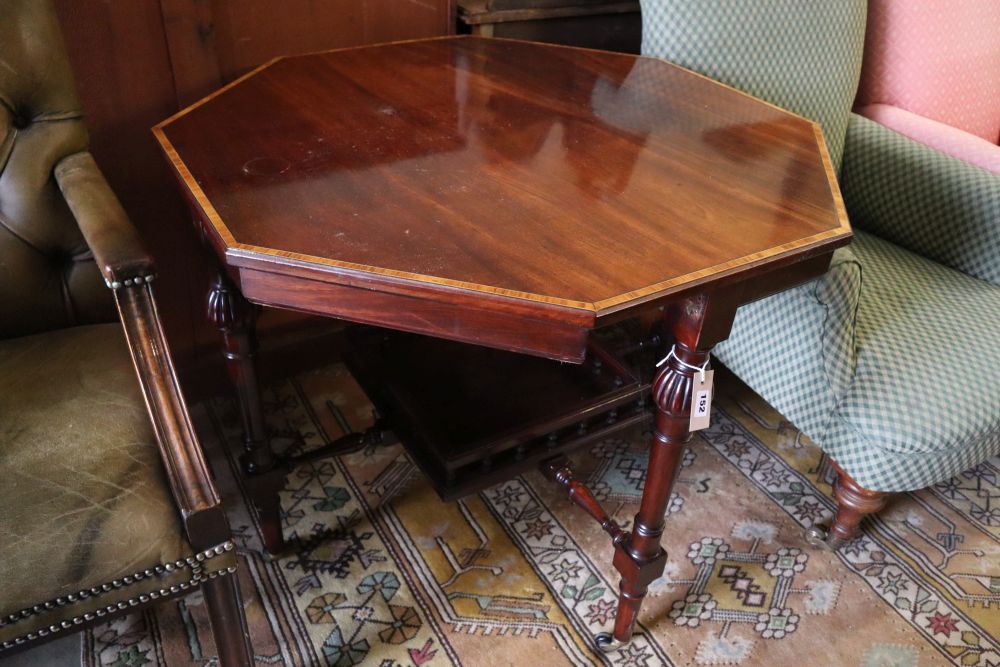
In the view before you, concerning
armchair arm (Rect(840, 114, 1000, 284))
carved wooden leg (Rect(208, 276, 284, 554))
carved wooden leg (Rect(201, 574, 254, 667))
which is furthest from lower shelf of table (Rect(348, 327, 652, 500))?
armchair arm (Rect(840, 114, 1000, 284))

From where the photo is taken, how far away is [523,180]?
3.19 feet

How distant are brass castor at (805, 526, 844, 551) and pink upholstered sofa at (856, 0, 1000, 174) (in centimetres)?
79

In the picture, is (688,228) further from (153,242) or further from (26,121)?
(153,242)

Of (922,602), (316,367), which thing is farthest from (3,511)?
(922,602)

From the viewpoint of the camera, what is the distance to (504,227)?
874 millimetres

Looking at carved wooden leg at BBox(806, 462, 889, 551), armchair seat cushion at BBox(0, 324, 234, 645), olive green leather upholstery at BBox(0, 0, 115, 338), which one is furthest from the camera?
carved wooden leg at BBox(806, 462, 889, 551)

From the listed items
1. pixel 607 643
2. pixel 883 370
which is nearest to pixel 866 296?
pixel 883 370

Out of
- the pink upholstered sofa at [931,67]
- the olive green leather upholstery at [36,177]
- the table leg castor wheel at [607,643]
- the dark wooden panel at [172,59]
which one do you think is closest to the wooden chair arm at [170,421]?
the olive green leather upholstery at [36,177]

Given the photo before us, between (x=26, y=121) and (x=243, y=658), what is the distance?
74 cm

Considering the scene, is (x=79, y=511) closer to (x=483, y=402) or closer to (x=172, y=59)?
(x=483, y=402)

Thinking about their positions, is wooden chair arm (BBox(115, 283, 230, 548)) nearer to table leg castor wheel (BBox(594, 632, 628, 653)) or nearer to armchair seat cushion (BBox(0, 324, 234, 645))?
armchair seat cushion (BBox(0, 324, 234, 645))

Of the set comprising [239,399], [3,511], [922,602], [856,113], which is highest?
[856,113]

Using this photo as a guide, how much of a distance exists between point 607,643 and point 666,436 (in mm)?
430

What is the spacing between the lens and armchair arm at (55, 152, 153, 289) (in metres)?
0.86
